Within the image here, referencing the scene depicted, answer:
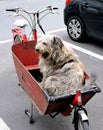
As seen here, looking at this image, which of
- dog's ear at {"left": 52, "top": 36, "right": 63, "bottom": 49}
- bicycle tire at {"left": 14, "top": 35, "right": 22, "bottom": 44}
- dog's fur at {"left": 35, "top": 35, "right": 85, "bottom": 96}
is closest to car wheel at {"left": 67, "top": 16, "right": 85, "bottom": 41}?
bicycle tire at {"left": 14, "top": 35, "right": 22, "bottom": 44}

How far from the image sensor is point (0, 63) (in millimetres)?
6934

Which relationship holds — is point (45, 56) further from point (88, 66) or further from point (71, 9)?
point (71, 9)

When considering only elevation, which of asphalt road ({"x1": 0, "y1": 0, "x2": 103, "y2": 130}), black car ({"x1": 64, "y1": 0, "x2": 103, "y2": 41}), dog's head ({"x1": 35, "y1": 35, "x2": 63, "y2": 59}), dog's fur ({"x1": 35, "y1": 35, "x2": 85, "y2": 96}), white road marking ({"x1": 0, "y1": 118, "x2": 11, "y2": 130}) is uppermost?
dog's head ({"x1": 35, "y1": 35, "x2": 63, "y2": 59})

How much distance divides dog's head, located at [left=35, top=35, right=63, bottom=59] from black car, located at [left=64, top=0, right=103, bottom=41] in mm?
3448

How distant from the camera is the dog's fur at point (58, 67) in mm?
3955

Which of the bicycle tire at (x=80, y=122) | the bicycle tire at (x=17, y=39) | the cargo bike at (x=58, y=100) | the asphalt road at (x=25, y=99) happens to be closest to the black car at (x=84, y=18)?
the asphalt road at (x=25, y=99)

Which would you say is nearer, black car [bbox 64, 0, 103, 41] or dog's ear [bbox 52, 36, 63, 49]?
dog's ear [bbox 52, 36, 63, 49]

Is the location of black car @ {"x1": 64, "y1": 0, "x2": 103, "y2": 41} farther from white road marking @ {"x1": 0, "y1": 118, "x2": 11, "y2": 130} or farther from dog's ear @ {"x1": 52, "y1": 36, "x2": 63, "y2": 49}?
white road marking @ {"x1": 0, "y1": 118, "x2": 11, "y2": 130}

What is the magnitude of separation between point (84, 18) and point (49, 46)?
394 cm

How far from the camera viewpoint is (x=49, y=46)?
404cm

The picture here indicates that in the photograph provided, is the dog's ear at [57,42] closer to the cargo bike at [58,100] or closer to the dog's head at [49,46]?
the dog's head at [49,46]

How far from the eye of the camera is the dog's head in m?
4.03

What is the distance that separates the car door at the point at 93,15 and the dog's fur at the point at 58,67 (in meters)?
3.30

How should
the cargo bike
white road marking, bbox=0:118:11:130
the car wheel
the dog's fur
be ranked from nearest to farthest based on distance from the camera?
1. the cargo bike
2. the dog's fur
3. white road marking, bbox=0:118:11:130
4. the car wheel
